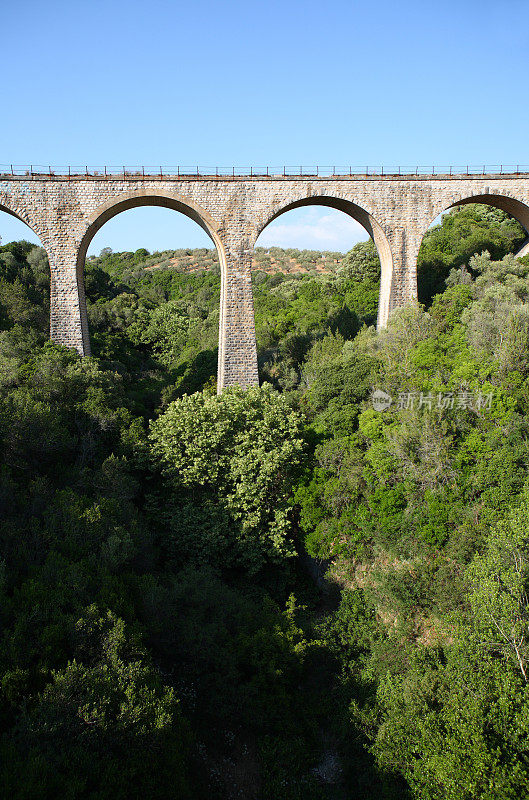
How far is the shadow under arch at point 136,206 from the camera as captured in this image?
16.3 metres

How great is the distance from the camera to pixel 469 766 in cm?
759

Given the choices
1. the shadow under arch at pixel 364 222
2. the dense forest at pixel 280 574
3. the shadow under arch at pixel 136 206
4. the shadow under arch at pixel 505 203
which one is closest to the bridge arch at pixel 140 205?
the shadow under arch at pixel 136 206

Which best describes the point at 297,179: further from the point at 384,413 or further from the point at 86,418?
the point at 86,418

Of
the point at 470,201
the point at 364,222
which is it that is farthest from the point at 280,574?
the point at 470,201

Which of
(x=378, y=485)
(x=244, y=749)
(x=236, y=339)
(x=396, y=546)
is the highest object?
(x=236, y=339)

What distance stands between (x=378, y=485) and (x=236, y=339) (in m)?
6.75

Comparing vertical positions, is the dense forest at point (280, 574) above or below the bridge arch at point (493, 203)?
below

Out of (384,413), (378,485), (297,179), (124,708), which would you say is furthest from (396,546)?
(297,179)

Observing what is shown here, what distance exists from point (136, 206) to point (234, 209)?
3.37 meters

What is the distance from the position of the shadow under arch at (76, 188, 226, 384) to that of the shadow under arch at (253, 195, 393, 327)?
154cm

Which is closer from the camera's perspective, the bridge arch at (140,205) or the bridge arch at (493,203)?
the bridge arch at (140,205)

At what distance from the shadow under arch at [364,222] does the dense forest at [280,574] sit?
1617 millimetres

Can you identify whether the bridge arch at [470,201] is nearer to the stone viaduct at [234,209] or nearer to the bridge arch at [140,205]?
the stone viaduct at [234,209]

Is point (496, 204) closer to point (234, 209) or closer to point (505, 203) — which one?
point (505, 203)
